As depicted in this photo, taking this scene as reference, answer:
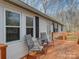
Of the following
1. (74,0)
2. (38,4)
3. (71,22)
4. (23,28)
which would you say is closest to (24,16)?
(23,28)

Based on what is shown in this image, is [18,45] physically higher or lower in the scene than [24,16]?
lower

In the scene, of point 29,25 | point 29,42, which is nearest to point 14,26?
point 29,42

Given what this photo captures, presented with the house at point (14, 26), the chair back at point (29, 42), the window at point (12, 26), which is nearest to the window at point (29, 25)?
the house at point (14, 26)

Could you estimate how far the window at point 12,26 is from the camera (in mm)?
6098

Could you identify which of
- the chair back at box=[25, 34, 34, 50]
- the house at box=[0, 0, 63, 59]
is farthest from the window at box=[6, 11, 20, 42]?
the chair back at box=[25, 34, 34, 50]

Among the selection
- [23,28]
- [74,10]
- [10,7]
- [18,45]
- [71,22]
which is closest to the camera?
[10,7]

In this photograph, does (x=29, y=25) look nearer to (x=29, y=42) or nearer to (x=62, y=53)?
(x=29, y=42)

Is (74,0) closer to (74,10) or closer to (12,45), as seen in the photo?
(74,10)

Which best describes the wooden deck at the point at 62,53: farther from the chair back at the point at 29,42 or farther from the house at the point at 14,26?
the house at the point at 14,26

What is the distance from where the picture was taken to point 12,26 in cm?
657

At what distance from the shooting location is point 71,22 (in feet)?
104

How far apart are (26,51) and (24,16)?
183 centimetres

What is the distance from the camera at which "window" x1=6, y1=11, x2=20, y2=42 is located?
610 centimetres

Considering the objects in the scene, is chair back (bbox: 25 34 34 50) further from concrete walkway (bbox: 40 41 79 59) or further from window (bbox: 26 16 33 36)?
concrete walkway (bbox: 40 41 79 59)
